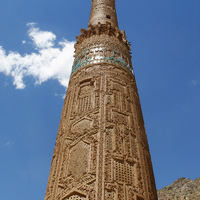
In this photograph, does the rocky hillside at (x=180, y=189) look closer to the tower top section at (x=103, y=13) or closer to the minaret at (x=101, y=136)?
the tower top section at (x=103, y=13)

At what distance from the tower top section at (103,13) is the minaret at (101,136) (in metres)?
1.66

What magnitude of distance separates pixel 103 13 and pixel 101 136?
7.35 m

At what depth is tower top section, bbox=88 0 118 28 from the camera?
1066 centimetres

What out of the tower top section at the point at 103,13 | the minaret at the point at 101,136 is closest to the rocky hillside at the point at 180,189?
the tower top section at the point at 103,13

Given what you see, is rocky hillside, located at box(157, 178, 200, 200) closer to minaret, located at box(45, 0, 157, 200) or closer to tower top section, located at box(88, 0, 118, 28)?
tower top section, located at box(88, 0, 118, 28)

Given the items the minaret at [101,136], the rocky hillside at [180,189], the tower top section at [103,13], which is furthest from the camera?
the rocky hillside at [180,189]

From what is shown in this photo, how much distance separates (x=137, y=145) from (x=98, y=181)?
1.72 metres

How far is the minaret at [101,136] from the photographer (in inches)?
192

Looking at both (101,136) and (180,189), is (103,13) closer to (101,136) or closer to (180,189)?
(101,136)

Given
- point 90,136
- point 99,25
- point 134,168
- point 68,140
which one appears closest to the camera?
point 134,168

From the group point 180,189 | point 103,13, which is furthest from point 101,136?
point 180,189

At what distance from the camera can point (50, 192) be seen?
17.5ft

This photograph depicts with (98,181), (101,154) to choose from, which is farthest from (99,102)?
Answer: (98,181)

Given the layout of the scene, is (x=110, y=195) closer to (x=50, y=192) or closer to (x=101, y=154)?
(x=101, y=154)
